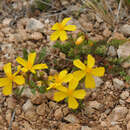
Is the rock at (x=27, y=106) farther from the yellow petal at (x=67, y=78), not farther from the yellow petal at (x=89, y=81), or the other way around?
the yellow petal at (x=89, y=81)

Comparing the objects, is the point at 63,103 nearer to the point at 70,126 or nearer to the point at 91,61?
the point at 70,126

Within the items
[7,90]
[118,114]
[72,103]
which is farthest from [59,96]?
[118,114]

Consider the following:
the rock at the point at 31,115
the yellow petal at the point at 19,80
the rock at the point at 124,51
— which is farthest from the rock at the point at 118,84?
Result: the yellow petal at the point at 19,80

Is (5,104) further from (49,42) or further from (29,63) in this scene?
(49,42)

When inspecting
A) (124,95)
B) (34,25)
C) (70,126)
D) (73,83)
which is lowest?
(70,126)

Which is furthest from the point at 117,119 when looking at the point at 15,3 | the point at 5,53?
the point at 15,3

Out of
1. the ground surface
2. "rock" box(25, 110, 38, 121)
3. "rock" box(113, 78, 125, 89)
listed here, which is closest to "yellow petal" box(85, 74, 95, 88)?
the ground surface

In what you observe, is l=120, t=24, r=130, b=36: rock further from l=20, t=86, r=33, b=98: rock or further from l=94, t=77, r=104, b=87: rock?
l=20, t=86, r=33, b=98: rock
